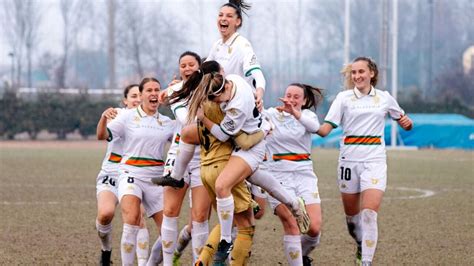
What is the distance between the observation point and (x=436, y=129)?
3922 centimetres

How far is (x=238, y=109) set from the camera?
26.5 feet

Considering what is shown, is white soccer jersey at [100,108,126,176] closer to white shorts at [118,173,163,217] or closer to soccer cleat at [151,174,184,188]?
white shorts at [118,173,163,217]

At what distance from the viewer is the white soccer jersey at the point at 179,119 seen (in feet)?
28.8

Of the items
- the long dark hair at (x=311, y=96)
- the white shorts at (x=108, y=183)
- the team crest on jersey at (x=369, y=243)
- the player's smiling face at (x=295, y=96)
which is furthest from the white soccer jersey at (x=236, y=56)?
the team crest on jersey at (x=369, y=243)

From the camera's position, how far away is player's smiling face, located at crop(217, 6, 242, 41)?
9.08 meters

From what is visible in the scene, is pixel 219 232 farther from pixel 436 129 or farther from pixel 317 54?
pixel 317 54

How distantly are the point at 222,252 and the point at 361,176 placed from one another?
2.07m

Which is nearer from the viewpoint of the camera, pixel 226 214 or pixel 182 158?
pixel 226 214

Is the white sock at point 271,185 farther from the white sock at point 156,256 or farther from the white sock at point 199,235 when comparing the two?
the white sock at point 156,256

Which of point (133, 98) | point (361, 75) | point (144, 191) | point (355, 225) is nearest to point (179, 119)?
point (144, 191)

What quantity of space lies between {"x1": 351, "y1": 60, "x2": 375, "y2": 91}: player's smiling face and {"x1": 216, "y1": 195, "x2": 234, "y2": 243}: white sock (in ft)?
7.64

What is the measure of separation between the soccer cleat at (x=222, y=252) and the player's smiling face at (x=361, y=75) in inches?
99.0

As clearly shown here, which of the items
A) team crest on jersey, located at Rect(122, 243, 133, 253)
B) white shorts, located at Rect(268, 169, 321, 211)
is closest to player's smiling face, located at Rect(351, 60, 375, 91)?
white shorts, located at Rect(268, 169, 321, 211)

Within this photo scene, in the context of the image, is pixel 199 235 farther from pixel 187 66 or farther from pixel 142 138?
pixel 187 66
